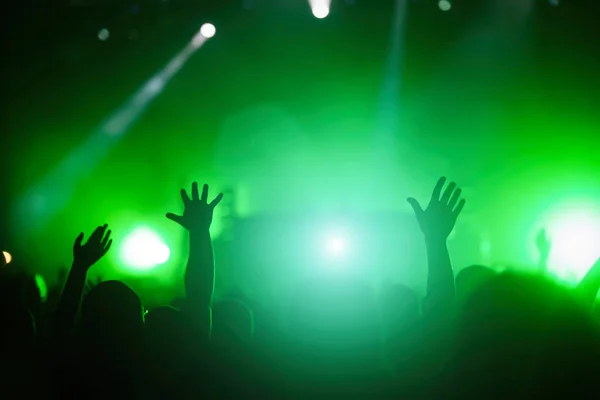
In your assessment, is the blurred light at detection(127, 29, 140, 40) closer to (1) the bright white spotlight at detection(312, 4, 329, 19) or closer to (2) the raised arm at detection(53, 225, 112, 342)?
(1) the bright white spotlight at detection(312, 4, 329, 19)

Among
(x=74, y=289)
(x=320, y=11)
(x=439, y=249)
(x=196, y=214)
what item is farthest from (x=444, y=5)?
(x=74, y=289)

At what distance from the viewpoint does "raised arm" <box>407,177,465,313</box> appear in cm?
200

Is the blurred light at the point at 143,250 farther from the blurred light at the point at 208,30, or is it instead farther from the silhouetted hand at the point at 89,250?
the silhouetted hand at the point at 89,250

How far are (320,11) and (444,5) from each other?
2042 mm

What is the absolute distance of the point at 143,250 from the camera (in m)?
11.3

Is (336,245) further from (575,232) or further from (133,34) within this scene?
(133,34)

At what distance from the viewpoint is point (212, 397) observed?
182cm

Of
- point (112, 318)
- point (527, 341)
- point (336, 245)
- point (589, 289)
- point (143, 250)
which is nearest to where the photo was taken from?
point (527, 341)

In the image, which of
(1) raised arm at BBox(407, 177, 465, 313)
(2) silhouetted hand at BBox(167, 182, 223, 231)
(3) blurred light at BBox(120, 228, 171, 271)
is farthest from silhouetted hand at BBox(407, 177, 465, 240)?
(3) blurred light at BBox(120, 228, 171, 271)

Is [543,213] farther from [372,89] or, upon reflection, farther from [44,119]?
[44,119]

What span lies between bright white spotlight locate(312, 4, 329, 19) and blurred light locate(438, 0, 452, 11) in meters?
1.86

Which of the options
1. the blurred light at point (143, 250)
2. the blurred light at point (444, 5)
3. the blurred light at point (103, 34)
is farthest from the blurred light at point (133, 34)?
the blurred light at point (444, 5)

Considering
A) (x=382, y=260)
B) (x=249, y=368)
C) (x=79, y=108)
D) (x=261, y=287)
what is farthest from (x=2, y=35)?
(x=249, y=368)

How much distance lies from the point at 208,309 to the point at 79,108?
29.6 ft
